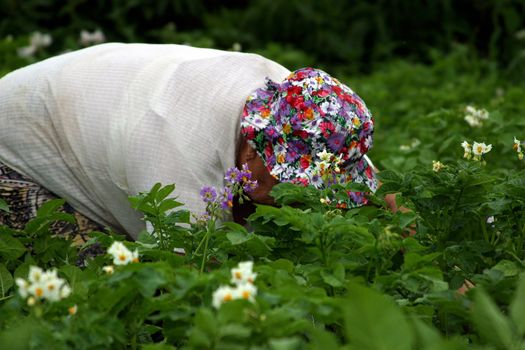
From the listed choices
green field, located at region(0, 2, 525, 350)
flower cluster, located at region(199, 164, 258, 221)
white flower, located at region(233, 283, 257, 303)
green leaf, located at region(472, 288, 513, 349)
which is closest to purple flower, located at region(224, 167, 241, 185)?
flower cluster, located at region(199, 164, 258, 221)

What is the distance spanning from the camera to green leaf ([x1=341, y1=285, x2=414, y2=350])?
1.67 metres

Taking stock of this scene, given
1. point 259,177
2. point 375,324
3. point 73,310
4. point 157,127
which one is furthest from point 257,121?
point 375,324

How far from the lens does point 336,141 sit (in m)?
2.99

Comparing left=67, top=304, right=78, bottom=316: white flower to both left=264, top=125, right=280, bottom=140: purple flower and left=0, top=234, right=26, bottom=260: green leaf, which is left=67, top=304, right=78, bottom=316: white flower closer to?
left=0, top=234, right=26, bottom=260: green leaf

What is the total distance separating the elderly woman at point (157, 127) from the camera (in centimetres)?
299

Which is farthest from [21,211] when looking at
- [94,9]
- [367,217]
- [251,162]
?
[94,9]

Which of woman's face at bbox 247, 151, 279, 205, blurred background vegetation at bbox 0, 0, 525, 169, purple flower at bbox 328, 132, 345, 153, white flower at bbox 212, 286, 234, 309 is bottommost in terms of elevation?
blurred background vegetation at bbox 0, 0, 525, 169

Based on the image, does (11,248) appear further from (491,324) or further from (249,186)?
(491,324)

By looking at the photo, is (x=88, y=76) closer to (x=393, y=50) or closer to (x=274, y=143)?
(x=274, y=143)

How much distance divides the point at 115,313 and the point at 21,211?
4.13 feet

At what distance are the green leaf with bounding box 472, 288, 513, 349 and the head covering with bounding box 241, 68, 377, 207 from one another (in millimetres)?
1105

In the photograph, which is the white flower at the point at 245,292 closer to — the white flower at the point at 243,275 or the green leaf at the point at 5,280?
the white flower at the point at 243,275

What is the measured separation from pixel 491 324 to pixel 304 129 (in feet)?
4.06

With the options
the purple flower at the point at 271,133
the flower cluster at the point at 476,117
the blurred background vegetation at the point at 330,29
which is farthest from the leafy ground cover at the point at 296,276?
the blurred background vegetation at the point at 330,29
